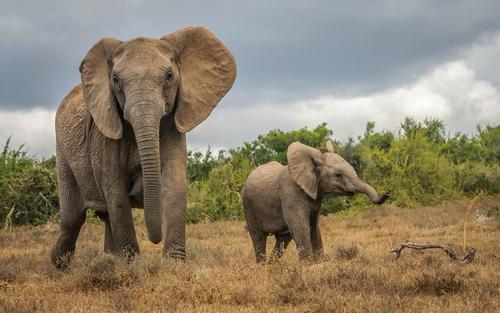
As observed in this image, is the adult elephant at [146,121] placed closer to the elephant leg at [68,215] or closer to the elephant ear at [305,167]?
the elephant leg at [68,215]

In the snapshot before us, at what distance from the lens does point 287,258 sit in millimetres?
11328

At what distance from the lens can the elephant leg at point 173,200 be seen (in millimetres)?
8570

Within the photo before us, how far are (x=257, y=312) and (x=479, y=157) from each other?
4326cm

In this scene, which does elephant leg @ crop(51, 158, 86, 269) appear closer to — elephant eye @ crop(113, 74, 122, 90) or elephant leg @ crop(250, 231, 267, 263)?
elephant eye @ crop(113, 74, 122, 90)

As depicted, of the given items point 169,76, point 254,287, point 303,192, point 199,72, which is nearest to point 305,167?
point 303,192

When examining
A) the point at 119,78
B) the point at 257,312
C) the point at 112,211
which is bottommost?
the point at 257,312

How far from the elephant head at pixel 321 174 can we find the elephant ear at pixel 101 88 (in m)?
3.64

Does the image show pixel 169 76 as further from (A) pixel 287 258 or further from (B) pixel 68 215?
(A) pixel 287 258

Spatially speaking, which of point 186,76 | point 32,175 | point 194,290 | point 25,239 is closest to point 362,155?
point 32,175

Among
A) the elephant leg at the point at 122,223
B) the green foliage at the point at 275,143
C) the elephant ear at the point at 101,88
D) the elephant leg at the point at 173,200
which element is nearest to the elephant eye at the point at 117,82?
the elephant ear at the point at 101,88

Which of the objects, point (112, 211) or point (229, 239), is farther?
point (229, 239)

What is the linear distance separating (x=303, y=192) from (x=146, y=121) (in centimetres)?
415

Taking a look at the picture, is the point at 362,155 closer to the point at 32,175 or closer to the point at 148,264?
the point at 32,175

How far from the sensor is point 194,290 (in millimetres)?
6980
